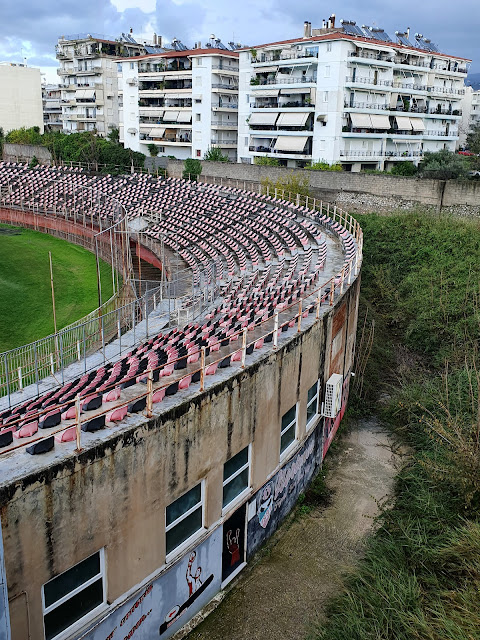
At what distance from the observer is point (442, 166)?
49.5m

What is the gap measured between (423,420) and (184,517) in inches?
349

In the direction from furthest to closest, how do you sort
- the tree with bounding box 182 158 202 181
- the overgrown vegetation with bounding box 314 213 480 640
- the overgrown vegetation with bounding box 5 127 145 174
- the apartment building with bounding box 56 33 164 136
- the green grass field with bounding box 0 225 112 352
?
the apartment building with bounding box 56 33 164 136, the overgrown vegetation with bounding box 5 127 145 174, the tree with bounding box 182 158 202 181, the green grass field with bounding box 0 225 112 352, the overgrown vegetation with bounding box 314 213 480 640

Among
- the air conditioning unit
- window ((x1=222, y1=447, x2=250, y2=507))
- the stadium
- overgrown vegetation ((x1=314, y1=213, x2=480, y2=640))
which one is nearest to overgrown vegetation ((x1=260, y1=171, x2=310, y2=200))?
overgrown vegetation ((x1=314, y1=213, x2=480, y2=640))

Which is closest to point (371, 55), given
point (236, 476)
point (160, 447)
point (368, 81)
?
point (368, 81)

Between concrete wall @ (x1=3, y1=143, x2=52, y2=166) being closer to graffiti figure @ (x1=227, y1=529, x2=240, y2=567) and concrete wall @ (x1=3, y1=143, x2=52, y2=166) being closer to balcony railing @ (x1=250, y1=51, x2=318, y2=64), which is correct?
balcony railing @ (x1=250, y1=51, x2=318, y2=64)

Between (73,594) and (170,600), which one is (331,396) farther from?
(73,594)

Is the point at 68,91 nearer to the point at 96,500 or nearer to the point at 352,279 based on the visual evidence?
the point at 352,279

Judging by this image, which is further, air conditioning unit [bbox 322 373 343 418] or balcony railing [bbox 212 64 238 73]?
balcony railing [bbox 212 64 238 73]

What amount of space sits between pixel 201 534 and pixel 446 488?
5415 millimetres

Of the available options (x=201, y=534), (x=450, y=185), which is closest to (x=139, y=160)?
(x=450, y=185)

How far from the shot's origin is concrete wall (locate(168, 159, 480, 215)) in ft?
111

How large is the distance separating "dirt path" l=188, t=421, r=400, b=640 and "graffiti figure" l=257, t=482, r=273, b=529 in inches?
25.0

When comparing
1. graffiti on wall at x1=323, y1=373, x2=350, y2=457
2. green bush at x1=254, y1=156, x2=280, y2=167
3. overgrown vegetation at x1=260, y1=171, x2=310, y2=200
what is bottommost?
graffiti on wall at x1=323, y1=373, x2=350, y2=457

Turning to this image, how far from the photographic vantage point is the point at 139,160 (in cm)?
5691
